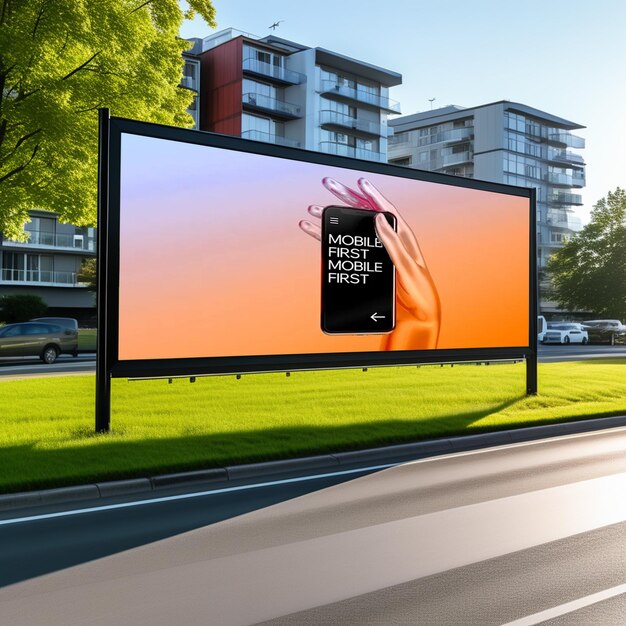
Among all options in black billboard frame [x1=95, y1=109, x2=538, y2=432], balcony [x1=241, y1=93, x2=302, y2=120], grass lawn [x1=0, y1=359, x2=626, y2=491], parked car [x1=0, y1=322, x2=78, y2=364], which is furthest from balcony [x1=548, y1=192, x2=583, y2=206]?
black billboard frame [x1=95, y1=109, x2=538, y2=432]

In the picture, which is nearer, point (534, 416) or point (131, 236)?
point (131, 236)

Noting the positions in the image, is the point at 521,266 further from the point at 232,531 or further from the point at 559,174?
the point at 559,174

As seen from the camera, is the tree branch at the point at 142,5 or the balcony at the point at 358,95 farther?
the balcony at the point at 358,95

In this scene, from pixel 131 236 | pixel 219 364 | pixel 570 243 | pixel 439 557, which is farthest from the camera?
pixel 570 243

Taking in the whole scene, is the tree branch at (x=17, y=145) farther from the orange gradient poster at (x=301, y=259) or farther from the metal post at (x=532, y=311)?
the metal post at (x=532, y=311)

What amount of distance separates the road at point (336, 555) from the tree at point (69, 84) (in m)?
10.3

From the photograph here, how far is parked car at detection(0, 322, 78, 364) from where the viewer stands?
102 ft

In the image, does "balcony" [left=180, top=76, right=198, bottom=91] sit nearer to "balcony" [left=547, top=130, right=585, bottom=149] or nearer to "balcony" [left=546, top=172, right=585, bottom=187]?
"balcony" [left=547, top=130, right=585, bottom=149]

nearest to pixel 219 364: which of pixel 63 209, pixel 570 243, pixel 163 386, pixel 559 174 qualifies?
pixel 163 386

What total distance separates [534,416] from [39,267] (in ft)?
181

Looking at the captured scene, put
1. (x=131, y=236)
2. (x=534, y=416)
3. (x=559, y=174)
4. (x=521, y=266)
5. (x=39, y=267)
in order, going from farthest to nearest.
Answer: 1. (x=559, y=174)
2. (x=39, y=267)
3. (x=521, y=266)
4. (x=534, y=416)
5. (x=131, y=236)

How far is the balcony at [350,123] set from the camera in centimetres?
6606

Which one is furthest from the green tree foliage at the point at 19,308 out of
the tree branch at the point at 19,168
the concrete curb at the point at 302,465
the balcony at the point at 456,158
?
the balcony at the point at 456,158

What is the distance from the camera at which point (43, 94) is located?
15.9m
